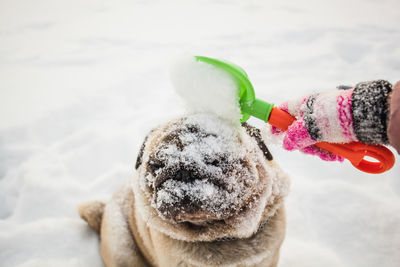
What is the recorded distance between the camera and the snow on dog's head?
1017mm

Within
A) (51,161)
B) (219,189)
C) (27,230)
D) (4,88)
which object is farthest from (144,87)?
(219,189)

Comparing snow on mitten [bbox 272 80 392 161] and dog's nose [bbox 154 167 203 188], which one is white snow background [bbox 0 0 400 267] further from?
snow on mitten [bbox 272 80 392 161]

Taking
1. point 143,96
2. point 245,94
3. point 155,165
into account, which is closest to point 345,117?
point 245,94

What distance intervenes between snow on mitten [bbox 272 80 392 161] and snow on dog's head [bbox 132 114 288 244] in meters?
0.22

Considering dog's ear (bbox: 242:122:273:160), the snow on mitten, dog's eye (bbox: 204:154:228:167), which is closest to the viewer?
the snow on mitten

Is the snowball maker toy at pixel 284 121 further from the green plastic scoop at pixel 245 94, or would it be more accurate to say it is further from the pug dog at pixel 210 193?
the pug dog at pixel 210 193

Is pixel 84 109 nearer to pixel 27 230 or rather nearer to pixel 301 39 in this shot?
pixel 27 230

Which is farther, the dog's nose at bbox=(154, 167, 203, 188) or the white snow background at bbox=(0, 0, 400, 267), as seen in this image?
the white snow background at bbox=(0, 0, 400, 267)

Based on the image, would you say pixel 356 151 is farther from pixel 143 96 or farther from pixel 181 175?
pixel 143 96

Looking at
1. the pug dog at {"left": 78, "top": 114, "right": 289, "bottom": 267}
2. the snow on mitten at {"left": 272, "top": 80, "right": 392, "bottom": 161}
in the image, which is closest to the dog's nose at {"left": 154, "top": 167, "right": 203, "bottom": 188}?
the pug dog at {"left": 78, "top": 114, "right": 289, "bottom": 267}

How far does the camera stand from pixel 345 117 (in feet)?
3.12

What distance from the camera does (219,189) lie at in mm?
1030

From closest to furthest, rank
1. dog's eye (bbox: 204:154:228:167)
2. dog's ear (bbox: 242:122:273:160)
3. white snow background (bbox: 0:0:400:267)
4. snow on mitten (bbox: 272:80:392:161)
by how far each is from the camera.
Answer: snow on mitten (bbox: 272:80:392:161)
dog's eye (bbox: 204:154:228:167)
dog's ear (bbox: 242:122:273:160)
white snow background (bbox: 0:0:400:267)

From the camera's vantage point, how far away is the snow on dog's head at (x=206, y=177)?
102 centimetres
